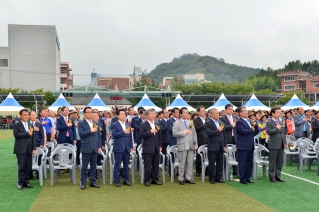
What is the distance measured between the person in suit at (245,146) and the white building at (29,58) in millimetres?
64708

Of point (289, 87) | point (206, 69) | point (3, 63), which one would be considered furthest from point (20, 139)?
point (206, 69)

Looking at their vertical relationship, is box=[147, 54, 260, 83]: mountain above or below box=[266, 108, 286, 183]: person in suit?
above

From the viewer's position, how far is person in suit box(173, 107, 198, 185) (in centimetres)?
925

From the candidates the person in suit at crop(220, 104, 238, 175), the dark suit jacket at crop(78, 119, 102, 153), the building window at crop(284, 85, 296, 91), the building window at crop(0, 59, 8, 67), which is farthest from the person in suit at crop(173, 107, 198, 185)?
the building window at crop(0, 59, 8, 67)

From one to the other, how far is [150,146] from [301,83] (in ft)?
217

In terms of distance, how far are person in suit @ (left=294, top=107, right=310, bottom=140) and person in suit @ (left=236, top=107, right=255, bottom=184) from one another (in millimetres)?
4507

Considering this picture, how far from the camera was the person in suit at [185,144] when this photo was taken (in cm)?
925

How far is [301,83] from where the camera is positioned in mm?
70125

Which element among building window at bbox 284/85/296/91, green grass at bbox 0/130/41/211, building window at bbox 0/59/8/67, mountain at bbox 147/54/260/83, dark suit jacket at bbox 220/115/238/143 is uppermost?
mountain at bbox 147/54/260/83

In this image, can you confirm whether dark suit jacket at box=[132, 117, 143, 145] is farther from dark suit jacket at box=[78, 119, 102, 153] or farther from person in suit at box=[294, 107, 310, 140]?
person in suit at box=[294, 107, 310, 140]

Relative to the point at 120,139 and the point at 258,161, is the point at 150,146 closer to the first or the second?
the point at 120,139

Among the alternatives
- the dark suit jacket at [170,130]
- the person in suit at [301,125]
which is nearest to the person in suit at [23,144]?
the dark suit jacket at [170,130]

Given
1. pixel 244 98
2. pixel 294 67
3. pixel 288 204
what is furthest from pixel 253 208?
pixel 294 67

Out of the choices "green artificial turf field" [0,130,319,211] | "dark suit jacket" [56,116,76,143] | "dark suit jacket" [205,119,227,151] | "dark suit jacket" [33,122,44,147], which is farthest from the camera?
"dark suit jacket" [56,116,76,143]
